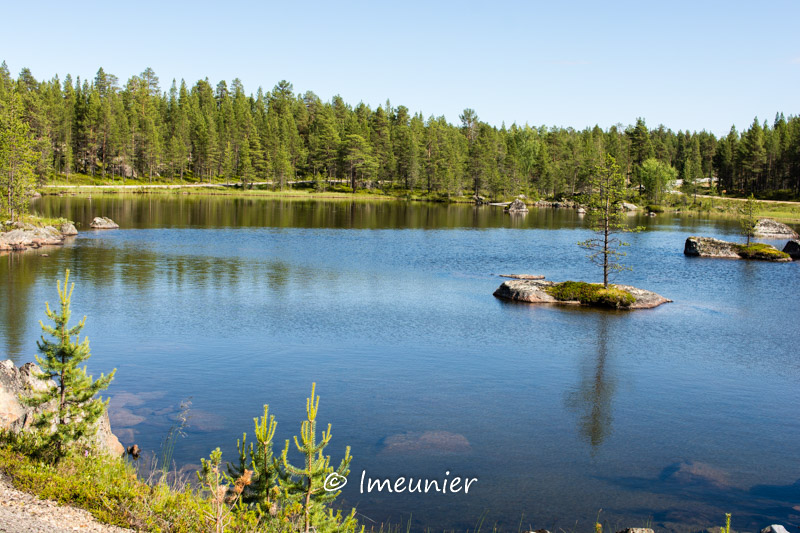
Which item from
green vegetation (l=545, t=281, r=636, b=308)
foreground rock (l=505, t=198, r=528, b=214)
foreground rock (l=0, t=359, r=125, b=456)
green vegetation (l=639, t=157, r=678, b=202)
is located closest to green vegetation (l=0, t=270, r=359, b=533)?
foreground rock (l=0, t=359, r=125, b=456)

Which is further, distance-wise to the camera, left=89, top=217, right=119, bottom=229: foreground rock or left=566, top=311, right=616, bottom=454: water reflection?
left=89, top=217, right=119, bottom=229: foreground rock

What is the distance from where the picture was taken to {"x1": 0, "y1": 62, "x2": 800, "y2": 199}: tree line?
153m

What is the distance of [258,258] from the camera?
191ft

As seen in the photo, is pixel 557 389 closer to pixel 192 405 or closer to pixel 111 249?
pixel 192 405

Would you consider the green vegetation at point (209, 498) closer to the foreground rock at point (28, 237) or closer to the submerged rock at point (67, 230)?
the foreground rock at point (28, 237)

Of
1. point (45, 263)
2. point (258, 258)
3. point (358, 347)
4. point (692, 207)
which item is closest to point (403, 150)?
point (692, 207)

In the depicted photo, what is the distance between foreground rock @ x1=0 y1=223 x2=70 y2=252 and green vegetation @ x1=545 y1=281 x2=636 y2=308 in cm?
4871

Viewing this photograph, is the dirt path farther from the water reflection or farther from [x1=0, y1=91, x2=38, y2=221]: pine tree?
[x1=0, y1=91, x2=38, y2=221]: pine tree

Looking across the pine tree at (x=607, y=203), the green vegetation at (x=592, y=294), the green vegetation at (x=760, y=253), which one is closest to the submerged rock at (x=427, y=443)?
the green vegetation at (x=592, y=294)

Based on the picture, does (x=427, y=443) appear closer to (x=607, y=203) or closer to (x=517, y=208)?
(x=607, y=203)

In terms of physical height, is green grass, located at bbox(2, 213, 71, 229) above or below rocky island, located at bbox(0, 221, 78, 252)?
above

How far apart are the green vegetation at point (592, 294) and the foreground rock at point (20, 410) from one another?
31534 millimetres

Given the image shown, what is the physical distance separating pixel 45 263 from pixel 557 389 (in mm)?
42873

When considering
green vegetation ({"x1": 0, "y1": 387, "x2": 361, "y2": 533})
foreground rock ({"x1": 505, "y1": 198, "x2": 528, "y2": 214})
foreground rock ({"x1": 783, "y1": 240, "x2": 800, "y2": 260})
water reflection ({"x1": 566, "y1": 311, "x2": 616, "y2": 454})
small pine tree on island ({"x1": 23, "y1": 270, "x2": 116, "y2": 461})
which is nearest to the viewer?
green vegetation ({"x1": 0, "y1": 387, "x2": 361, "y2": 533})
